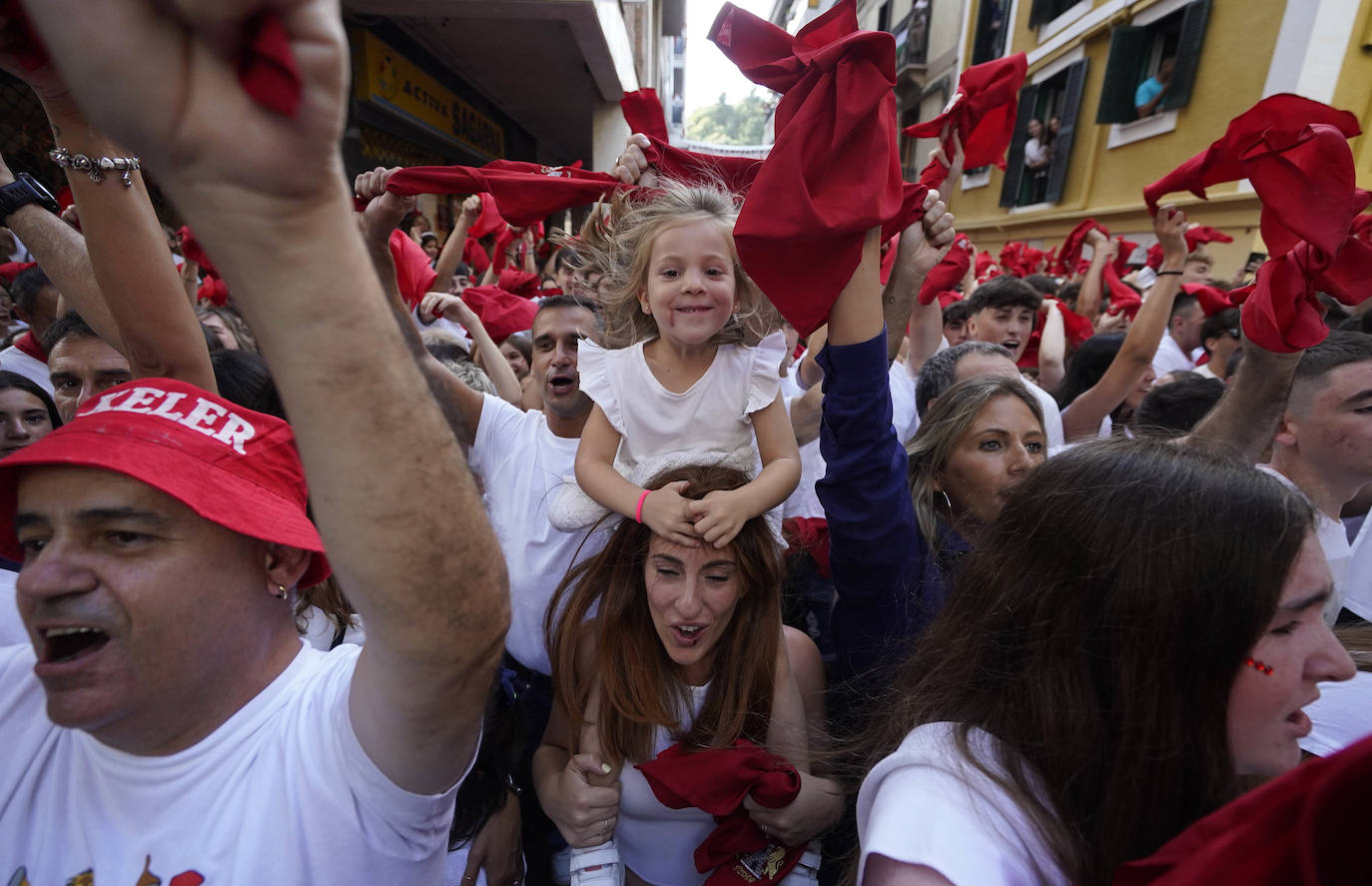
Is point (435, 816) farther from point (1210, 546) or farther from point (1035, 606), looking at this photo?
point (1210, 546)

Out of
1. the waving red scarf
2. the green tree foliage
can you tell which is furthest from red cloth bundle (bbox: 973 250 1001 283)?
the green tree foliage

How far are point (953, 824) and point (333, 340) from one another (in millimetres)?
923

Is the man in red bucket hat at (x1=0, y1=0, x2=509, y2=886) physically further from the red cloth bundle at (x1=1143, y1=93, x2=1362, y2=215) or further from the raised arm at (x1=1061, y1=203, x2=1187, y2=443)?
the raised arm at (x1=1061, y1=203, x2=1187, y2=443)

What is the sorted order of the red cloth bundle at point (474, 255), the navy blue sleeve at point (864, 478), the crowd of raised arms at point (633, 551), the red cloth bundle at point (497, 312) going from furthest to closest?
the red cloth bundle at point (474, 255), the red cloth bundle at point (497, 312), the navy blue sleeve at point (864, 478), the crowd of raised arms at point (633, 551)

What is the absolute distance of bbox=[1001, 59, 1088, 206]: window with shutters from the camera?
1189 cm

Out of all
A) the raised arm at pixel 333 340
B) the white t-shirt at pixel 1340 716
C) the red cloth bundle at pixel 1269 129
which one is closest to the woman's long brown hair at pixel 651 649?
the raised arm at pixel 333 340

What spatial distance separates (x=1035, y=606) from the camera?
1.06 m

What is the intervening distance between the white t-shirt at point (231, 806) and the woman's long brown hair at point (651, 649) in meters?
0.72

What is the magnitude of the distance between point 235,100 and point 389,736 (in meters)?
0.72

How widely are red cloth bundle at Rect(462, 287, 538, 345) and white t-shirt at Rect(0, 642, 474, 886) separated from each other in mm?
3425

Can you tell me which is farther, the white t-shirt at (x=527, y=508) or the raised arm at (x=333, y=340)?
the white t-shirt at (x=527, y=508)

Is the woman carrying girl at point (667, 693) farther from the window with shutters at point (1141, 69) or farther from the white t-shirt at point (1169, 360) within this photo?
the window with shutters at point (1141, 69)

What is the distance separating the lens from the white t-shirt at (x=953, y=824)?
0.82m

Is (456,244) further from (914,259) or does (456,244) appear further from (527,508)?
(914,259)
